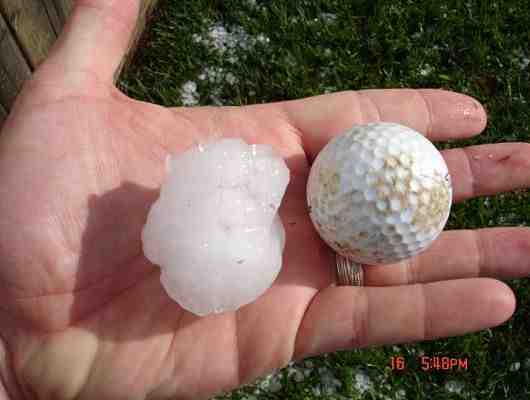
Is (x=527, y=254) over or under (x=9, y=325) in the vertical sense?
under

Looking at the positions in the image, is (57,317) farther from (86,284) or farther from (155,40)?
(155,40)

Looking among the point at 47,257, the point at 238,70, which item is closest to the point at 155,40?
the point at 238,70

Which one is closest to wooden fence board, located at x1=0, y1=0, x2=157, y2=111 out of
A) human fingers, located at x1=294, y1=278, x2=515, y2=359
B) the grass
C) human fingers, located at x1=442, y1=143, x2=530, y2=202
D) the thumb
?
the thumb

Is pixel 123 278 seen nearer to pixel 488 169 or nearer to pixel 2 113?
pixel 2 113

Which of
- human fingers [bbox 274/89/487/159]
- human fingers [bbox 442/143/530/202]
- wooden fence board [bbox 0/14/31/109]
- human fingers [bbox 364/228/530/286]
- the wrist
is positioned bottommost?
human fingers [bbox 364/228/530/286]

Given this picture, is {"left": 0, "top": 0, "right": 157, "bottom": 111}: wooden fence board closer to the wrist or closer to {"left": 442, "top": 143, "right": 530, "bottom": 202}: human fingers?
the wrist

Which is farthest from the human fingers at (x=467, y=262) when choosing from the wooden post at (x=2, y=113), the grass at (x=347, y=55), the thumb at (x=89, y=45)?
the wooden post at (x=2, y=113)
